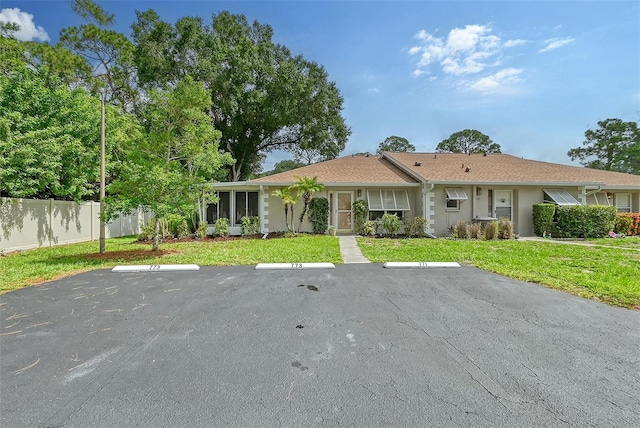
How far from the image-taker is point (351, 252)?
10.6m

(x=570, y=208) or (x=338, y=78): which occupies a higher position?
(x=338, y=78)

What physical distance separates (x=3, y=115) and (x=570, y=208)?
76.4 ft

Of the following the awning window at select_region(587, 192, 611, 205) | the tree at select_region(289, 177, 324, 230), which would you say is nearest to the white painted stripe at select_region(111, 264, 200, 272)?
the tree at select_region(289, 177, 324, 230)

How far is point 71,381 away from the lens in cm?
283

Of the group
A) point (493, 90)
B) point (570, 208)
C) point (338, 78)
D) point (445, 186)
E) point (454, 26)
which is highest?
point (338, 78)

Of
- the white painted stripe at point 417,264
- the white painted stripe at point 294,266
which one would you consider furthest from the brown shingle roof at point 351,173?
the white painted stripe at point 417,264

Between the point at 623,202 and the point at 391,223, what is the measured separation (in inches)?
548

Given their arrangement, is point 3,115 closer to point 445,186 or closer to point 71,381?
point 71,381

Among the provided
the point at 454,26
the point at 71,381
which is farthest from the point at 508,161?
the point at 71,381

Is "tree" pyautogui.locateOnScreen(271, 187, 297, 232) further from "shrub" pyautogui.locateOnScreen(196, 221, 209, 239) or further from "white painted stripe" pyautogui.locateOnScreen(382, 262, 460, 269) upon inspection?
A: "white painted stripe" pyautogui.locateOnScreen(382, 262, 460, 269)

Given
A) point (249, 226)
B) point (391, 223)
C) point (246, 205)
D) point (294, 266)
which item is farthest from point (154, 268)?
point (391, 223)

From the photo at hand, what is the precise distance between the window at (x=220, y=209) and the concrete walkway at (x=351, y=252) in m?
6.50

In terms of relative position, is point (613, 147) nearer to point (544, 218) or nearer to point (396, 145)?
point (396, 145)

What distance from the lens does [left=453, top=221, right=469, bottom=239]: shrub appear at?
560 inches
